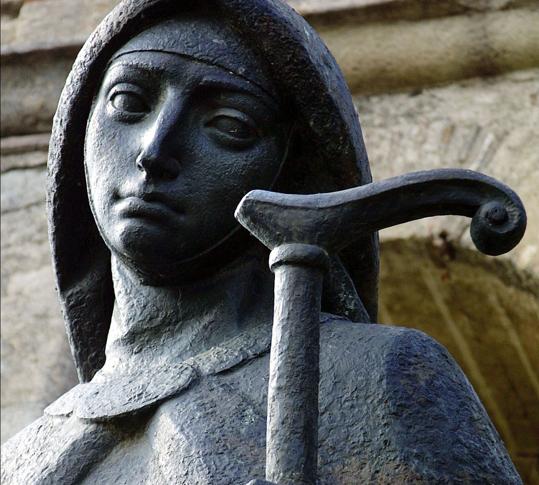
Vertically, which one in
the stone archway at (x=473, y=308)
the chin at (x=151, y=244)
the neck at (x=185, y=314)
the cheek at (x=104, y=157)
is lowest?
the stone archway at (x=473, y=308)

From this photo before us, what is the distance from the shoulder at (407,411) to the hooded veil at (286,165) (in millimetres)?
217

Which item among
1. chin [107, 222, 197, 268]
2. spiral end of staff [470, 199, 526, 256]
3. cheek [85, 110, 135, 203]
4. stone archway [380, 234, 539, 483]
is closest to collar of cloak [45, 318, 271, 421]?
chin [107, 222, 197, 268]

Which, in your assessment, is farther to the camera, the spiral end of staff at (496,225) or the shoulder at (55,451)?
the shoulder at (55,451)

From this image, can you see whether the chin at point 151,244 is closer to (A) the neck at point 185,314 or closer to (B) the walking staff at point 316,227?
(A) the neck at point 185,314

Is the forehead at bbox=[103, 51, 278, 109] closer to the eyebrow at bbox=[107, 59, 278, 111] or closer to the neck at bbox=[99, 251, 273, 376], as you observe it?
the eyebrow at bbox=[107, 59, 278, 111]

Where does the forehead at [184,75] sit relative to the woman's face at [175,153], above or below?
above

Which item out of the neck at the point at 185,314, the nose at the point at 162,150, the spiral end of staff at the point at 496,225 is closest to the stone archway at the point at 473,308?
the neck at the point at 185,314

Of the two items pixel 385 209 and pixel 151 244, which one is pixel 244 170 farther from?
pixel 385 209

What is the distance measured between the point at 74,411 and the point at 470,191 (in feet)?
1.88

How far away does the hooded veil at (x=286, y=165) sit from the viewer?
237 cm

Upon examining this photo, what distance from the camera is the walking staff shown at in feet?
6.45

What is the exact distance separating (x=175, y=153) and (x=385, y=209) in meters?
0.36

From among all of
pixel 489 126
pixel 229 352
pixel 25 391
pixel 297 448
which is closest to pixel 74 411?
pixel 229 352

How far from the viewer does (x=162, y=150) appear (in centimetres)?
229
